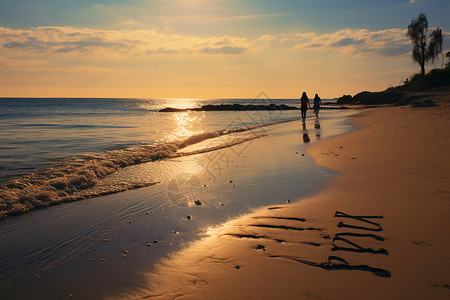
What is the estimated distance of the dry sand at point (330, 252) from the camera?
3453mm

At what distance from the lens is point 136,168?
12.7 metres

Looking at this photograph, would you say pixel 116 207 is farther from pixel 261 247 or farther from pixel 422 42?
pixel 422 42

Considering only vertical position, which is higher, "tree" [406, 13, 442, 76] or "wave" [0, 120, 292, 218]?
"tree" [406, 13, 442, 76]

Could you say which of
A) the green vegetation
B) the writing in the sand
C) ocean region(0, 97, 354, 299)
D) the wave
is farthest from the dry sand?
the green vegetation

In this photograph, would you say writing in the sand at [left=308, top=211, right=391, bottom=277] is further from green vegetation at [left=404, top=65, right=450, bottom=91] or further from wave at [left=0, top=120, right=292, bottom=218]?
green vegetation at [left=404, top=65, right=450, bottom=91]

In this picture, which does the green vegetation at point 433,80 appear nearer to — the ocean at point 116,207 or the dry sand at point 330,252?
the ocean at point 116,207

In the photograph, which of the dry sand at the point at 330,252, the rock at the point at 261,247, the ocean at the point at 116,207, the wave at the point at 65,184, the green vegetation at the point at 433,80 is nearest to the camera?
the dry sand at the point at 330,252

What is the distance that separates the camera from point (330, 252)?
4.26 metres

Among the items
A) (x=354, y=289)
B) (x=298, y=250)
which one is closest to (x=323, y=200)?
(x=298, y=250)

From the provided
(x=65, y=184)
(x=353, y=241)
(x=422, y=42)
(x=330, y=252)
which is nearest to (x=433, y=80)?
(x=422, y=42)

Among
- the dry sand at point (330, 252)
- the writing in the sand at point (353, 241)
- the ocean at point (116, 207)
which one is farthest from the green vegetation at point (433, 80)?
the writing in the sand at point (353, 241)

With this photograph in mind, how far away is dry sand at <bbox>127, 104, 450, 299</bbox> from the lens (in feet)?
11.3

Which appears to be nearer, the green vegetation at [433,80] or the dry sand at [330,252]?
the dry sand at [330,252]

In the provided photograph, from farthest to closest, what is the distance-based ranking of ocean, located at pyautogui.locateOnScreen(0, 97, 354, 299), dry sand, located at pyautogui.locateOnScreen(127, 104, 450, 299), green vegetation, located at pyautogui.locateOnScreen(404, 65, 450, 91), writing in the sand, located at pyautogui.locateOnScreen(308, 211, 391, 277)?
green vegetation, located at pyautogui.locateOnScreen(404, 65, 450, 91)
ocean, located at pyautogui.locateOnScreen(0, 97, 354, 299)
writing in the sand, located at pyautogui.locateOnScreen(308, 211, 391, 277)
dry sand, located at pyautogui.locateOnScreen(127, 104, 450, 299)
